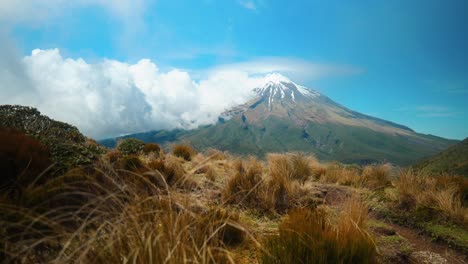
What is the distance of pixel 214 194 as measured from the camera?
6.54 m

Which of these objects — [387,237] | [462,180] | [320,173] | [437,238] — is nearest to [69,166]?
[387,237]

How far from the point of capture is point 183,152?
43.7ft

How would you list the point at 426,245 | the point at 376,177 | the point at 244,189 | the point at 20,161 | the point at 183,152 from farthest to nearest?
the point at 183,152 < the point at 376,177 < the point at 244,189 < the point at 426,245 < the point at 20,161

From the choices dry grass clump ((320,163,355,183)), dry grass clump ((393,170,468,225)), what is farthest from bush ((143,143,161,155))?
dry grass clump ((393,170,468,225))

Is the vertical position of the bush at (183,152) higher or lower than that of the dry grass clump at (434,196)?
higher

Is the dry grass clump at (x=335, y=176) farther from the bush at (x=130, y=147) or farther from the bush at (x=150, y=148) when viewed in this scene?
the bush at (x=130, y=147)

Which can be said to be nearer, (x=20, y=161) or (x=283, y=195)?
(x=20, y=161)

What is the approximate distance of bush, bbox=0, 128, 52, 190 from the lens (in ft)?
12.7

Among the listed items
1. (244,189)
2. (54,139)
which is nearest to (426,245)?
(244,189)

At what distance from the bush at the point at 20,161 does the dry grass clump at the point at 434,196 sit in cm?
804

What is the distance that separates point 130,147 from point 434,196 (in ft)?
37.0

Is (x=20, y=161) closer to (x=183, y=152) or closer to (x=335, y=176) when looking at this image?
(x=183, y=152)

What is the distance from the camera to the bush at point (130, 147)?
39.6ft

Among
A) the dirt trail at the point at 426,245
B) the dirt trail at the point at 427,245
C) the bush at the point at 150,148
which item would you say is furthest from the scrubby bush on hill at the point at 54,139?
the dirt trail at the point at 427,245
